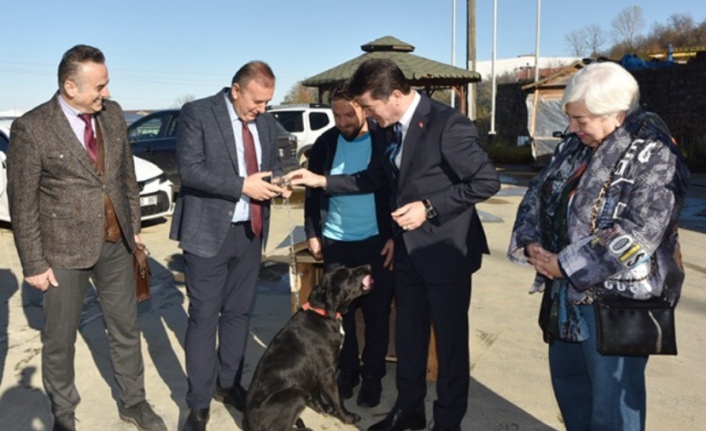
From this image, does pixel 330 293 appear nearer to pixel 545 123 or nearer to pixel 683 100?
pixel 545 123

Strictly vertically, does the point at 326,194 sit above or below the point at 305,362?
above

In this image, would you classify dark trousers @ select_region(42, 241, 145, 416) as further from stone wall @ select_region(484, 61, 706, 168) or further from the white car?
stone wall @ select_region(484, 61, 706, 168)

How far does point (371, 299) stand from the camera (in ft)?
12.5

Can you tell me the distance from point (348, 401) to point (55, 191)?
6.80 feet

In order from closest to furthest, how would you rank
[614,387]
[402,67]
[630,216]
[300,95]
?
1. [630,216]
2. [614,387]
3. [402,67]
4. [300,95]

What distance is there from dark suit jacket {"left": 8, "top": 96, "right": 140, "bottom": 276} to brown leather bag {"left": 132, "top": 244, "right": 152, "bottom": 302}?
0.94 feet

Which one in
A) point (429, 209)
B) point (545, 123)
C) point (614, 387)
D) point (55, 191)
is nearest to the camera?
point (614, 387)

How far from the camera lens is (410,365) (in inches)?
133

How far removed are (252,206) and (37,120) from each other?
1149mm

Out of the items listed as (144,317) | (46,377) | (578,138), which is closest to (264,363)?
(46,377)

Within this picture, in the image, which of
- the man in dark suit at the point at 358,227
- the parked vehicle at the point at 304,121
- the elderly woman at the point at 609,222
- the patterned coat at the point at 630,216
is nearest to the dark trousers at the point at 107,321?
the man in dark suit at the point at 358,227

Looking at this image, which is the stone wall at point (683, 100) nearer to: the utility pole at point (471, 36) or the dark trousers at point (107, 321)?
the utility pole at point (471, 36)

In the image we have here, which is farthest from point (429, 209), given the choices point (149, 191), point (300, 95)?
point (300, 95)

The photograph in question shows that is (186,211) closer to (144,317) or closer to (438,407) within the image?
(438,407)
